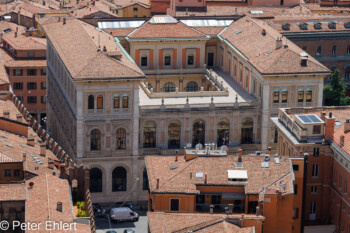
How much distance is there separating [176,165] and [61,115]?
138 feet

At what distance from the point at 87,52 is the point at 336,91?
146ft

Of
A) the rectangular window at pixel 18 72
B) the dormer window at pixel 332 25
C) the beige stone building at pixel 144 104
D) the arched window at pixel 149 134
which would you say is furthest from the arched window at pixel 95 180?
the dormer window at pixel 332 25

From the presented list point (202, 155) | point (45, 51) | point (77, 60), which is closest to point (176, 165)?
point (202, 155)

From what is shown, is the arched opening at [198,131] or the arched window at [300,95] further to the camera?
the arched window at [300,95]

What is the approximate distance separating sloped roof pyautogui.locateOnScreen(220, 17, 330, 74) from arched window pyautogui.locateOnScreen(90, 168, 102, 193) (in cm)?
2552

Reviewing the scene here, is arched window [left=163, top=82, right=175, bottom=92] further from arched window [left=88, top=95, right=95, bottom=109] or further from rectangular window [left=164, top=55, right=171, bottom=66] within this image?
arched window [left=88, top=95, right=95, bottom=109]

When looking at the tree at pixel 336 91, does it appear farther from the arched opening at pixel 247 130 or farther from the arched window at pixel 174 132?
the arched window at pixel 174 132

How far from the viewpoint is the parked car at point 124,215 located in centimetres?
13488

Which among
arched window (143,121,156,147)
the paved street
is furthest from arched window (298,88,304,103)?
the paved street

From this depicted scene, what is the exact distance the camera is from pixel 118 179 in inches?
5620

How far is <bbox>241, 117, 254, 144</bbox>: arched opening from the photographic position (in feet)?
479

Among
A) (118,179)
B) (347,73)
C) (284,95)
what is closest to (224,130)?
(284,95)

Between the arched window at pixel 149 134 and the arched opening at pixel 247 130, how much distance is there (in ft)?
40.4

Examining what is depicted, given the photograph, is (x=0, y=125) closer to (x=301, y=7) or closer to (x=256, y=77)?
(x=256, y=77)
